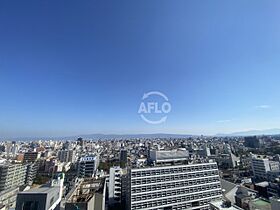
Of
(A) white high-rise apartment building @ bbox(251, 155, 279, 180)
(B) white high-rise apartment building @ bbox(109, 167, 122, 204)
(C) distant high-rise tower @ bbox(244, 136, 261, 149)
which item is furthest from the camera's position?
(C) distant high-rise tower @ bbox(244, 136, 261, 149)

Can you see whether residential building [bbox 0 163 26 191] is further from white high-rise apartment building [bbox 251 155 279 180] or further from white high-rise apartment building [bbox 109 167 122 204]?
white high-rise apartment building [bbox 251 155 279 180]

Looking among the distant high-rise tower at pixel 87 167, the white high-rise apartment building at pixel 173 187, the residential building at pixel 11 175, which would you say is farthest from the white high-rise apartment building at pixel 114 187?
the residential building at pixel 11 175

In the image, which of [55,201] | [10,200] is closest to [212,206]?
[55,201]

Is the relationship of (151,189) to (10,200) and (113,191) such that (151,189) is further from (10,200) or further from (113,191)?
(10,200)

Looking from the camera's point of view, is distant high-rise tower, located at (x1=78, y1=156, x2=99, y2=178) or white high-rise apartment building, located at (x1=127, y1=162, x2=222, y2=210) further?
distant high-rise tower, located at (x1=78, y1=156, x2=99, y2=178)

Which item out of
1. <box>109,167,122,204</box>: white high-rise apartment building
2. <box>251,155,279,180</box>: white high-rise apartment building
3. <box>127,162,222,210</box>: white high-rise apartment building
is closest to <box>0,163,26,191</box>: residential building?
<box>109,167,122,204</box>: white high-rise apartment building

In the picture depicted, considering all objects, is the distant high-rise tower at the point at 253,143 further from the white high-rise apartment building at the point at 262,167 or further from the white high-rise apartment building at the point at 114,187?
the white high-rise apartment building at the point at 114,187

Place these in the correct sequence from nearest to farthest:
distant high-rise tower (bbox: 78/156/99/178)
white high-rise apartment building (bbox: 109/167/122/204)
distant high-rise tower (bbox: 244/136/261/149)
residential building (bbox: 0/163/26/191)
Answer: white high-rise apartment building (bbox: 109/167/122/204) < residential building (bbox: 0/163/26/191) < distant high-rise tower (bbox: 78/156/99/178) < distant high-rise tower (bbox: 244/136/261/149)

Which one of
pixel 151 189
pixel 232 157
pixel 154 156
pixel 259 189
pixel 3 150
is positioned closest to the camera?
pixel 151 189
